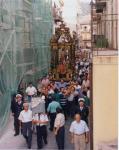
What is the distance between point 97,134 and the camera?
11.2m

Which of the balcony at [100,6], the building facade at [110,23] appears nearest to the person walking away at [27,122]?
the building facade at [110,23]

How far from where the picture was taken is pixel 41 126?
12.3 meters

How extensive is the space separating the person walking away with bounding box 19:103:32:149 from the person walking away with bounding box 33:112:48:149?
264 millimetres

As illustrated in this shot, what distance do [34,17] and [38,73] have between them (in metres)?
3.24

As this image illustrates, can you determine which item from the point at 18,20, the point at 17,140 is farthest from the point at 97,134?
the point at 18,20

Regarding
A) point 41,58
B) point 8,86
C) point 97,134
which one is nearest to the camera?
point 97,134

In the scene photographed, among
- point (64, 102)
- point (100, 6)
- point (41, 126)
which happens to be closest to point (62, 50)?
point (100, 6)

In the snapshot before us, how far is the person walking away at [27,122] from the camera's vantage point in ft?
40.7

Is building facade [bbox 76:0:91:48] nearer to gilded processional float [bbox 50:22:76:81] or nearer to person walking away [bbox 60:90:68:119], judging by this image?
gilded processional float [bbox 50:22:76:81]

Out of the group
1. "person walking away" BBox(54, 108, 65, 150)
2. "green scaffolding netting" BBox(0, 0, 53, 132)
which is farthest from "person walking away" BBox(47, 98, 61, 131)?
"green scaffolding netting" BBox(0, 0, 53, 132)

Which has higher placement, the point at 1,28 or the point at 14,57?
the point at 1,28

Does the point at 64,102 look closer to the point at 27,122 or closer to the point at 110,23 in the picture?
the point at 27,122

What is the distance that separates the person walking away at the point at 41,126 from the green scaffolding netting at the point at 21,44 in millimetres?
2151

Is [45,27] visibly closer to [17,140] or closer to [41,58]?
[41,58]
